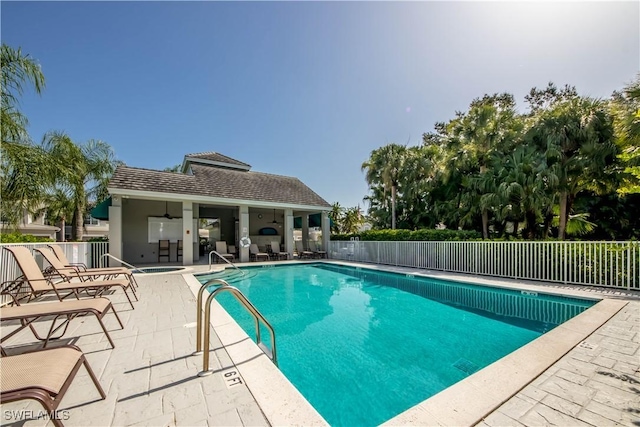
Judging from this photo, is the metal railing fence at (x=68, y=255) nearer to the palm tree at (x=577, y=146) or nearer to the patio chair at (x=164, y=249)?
the patio chair at (x=164, y=249)

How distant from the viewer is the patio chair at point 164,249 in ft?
57.8

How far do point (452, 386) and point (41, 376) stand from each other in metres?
3.99

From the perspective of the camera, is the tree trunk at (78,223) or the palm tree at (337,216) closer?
the tree trunk at (78,223)

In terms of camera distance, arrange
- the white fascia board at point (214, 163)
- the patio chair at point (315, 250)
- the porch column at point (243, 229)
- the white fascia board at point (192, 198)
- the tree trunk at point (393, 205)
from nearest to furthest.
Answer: the white fascia board at point (192, 198) → the porch column at point (243, 229) → the patio chair at point (315, 250) → the white fascia board at point (214, 163) → the tree trunk at point (393, 205)

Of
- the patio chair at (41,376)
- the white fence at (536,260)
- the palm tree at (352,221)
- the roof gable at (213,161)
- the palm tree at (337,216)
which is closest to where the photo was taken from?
the patio chair at (41,376)

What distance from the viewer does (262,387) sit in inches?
119

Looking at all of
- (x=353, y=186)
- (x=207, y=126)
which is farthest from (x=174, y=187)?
(x=353, y=186)

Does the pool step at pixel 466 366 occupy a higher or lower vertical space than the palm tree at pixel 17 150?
lower

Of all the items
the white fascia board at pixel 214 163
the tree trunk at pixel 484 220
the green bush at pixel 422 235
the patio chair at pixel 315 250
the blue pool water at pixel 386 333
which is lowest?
the blue pool water at pixel 386 333

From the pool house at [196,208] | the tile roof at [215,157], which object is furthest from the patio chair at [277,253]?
the tile roof at [215,157]

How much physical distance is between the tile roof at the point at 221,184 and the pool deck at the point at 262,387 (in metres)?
11.3

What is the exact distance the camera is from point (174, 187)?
15.7 metres

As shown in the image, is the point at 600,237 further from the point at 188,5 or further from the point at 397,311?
the point at 188,5

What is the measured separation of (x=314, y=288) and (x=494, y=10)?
506 inches
